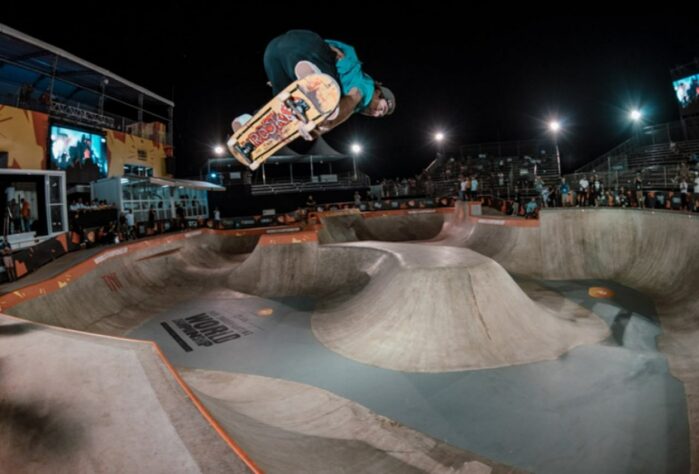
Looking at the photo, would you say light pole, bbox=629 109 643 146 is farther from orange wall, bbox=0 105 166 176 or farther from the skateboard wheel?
orange wall, bbox=0 105 166 176

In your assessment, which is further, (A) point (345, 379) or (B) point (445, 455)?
(A) point (345, 379)

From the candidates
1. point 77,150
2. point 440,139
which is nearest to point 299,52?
point 77,150

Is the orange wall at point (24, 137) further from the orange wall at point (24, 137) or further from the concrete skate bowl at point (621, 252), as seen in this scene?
the concrete skate bowl at point (621, 252)

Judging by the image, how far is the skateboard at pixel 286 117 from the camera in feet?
17.3

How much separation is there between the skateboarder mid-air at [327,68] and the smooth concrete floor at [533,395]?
4299 mm

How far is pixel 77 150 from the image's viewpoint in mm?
18125

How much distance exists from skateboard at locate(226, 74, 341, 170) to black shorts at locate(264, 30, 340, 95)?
0.77 feet

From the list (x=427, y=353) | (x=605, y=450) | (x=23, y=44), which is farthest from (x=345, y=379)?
(x=23, y=44)

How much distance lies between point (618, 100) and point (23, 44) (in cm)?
3774

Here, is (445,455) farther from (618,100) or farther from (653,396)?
(618,100)

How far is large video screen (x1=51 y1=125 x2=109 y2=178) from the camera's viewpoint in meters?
16.8

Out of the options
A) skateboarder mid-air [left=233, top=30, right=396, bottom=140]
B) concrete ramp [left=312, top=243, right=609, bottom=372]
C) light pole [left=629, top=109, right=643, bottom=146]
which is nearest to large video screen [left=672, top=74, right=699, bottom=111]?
light pole [left=629, top=109, right=643, bottom=146]

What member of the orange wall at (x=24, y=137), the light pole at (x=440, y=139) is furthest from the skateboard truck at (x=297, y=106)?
the light pole at (x=440, y=139)

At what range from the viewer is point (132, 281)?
12148mm
